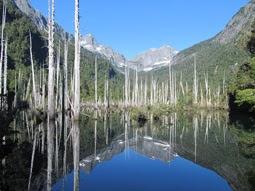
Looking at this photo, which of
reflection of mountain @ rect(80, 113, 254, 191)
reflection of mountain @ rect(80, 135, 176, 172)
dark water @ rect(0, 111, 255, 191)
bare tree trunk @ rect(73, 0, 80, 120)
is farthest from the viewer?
bare tree trunk @ rect(73, 0, 80, 120)

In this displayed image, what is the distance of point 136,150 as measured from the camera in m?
19.6

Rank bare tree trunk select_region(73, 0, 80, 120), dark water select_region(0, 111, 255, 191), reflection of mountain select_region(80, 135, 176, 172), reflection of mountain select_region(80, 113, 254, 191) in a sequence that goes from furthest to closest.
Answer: bare tree trunk select_region(73, 0, 80, 120) → reflection of mountain select_region(80, 135, 176, 172) → reflection of mountain select_region(80, 113, 254, 191) → dark water select_region(0, 111, 255, 191)

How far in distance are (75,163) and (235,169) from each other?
4943 millimetres

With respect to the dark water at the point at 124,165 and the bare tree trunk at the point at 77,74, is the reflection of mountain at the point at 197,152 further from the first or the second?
the bare tree trunk at the point at 77,74

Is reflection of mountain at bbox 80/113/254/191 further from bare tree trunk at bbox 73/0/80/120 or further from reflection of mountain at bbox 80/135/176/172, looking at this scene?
bare tree trunk at bbox 73/0/80/120

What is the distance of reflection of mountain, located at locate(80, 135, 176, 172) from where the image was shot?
15382mm

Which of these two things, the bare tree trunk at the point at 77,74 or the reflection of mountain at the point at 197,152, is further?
the bare tree trunk at the point at 77,74

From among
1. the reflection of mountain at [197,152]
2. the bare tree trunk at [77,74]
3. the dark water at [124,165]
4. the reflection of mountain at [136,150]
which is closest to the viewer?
the dark water at [124,165]

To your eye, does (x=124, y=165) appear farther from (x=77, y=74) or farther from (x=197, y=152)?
(x=77, y=74)

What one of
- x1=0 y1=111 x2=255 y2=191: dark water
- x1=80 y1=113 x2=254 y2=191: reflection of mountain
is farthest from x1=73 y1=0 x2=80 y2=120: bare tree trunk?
x1=0 y1=111 x2=255 y2=191: dark water

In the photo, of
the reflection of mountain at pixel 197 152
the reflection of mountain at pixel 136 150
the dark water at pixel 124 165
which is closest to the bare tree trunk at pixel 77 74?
the reflection of mountain at pixel 197 152

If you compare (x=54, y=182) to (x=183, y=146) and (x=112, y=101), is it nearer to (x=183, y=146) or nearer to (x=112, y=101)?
(x=183, y=146)

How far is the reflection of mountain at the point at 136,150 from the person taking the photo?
1538 centimetres

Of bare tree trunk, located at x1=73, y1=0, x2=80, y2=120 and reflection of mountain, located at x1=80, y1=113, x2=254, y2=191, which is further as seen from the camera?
bare tree trunk, located at x1=73, y1=0, x2=80, y2=120
